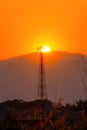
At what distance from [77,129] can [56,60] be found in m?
108

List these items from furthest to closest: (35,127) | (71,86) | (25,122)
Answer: (71,86), (25,122), (35,127)

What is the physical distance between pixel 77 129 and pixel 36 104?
3156mm

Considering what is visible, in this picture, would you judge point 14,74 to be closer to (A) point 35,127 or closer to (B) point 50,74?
(B) point 50,74

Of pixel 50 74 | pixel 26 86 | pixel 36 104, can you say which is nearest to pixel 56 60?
pixel 50 74

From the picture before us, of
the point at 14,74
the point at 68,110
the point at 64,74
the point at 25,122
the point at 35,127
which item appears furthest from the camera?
the point at 14,74

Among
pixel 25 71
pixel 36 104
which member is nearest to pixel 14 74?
pixel 25 71

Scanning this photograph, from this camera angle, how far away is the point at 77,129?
28.7 ft

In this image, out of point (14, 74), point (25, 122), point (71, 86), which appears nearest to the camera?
point (25, 122)

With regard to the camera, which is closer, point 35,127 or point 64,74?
point 35,127

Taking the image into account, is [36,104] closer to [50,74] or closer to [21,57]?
[50,74]

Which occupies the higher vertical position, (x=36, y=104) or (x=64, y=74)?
(x=64, y=74)

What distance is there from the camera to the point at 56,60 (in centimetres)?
11700

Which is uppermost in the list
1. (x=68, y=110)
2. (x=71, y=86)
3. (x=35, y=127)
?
(x=71, y=86)

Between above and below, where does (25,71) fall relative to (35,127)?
above
